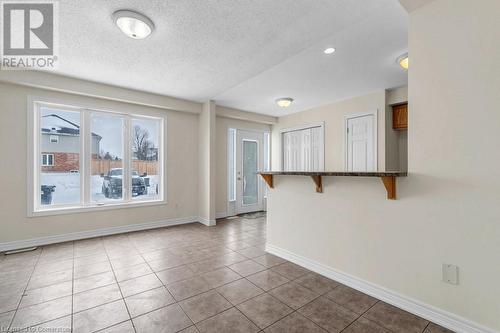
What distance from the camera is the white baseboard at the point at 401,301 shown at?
164cm

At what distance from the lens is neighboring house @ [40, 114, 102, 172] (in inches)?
146

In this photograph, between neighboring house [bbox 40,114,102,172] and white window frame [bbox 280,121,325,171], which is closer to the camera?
neighboring house [bbox 40,114,102,172]

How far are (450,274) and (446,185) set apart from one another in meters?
0.66

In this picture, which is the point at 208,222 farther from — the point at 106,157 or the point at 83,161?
the point at 83,161

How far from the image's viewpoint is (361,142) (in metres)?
4.55

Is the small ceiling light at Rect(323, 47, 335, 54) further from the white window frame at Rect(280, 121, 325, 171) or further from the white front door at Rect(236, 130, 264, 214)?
the white front door at Rect(236, 130, 264, 214)

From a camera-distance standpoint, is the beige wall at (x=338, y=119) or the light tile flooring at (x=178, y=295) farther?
the beige wall at (x=338, y=119)

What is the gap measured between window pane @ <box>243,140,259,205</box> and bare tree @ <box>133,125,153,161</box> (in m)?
2.38

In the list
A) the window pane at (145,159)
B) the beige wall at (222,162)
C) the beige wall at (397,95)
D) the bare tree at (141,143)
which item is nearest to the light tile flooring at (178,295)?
the window pane at (145,159)

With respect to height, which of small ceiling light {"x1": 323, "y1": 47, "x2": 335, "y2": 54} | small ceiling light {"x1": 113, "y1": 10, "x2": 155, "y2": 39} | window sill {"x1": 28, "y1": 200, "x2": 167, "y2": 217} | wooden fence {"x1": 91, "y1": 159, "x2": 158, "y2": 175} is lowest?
window sill {"x1": 28, "y1": 200, "x2": 167, "y2": 217}

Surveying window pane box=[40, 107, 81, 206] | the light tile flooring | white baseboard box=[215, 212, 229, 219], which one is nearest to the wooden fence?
window pane box=[40, 107, 81, 206]

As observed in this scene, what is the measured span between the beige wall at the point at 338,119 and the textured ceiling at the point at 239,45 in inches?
13.3

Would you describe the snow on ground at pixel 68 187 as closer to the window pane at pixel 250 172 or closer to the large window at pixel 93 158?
the large window at pixel 93 158

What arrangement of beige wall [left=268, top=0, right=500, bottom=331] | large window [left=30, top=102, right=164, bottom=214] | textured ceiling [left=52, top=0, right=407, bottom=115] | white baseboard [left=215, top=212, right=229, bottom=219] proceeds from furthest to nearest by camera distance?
white baseboard [left=215, top=212, right=229, bottom=219] < large window [left=30, top=102, right=164, bottom=214] < textured ceiling [left=52, top=0, right=407, bottom=115] < beige wall [left=268, top=0, right=500, bottom=331]
